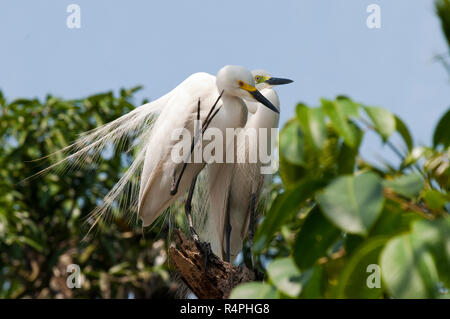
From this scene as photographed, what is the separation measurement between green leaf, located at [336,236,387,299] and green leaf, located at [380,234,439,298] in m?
0.04

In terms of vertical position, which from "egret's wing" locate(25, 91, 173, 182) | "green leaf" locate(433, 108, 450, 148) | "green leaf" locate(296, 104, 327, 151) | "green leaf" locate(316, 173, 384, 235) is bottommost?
"egret's wing" locate(25, 91, 173, 182)

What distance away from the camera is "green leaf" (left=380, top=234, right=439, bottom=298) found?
2.21 feet

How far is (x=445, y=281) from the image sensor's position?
2.53 ft

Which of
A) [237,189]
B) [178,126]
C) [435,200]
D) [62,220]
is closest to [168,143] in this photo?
[178,126]

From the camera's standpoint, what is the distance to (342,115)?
796 millimetres

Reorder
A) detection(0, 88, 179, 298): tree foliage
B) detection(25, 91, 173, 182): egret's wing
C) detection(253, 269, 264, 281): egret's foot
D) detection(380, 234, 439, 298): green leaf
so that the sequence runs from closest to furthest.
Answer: detection(380, 234, 439, 298): green leaf → detection(253, 269, 264, 281): egret's foot → detection(25, 91, 173, 182): egret's wing → detection(0, 88, 179, 298): tree foliage

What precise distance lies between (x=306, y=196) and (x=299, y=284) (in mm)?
121

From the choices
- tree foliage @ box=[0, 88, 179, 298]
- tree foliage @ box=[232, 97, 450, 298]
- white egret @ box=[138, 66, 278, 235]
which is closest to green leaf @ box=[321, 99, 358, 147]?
tree foliage @ box=[232, 97, 450, 298]

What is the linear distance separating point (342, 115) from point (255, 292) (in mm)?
280

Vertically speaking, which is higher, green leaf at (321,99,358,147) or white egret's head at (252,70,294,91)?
green leaf at (321,99,358,147)

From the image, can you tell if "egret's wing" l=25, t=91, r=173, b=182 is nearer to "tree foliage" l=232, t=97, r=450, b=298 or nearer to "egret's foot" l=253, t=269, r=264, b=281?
"egret's foot" l=253, t=269, r=264, b=281

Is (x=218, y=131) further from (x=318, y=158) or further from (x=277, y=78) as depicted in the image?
(x=318, y=158)
